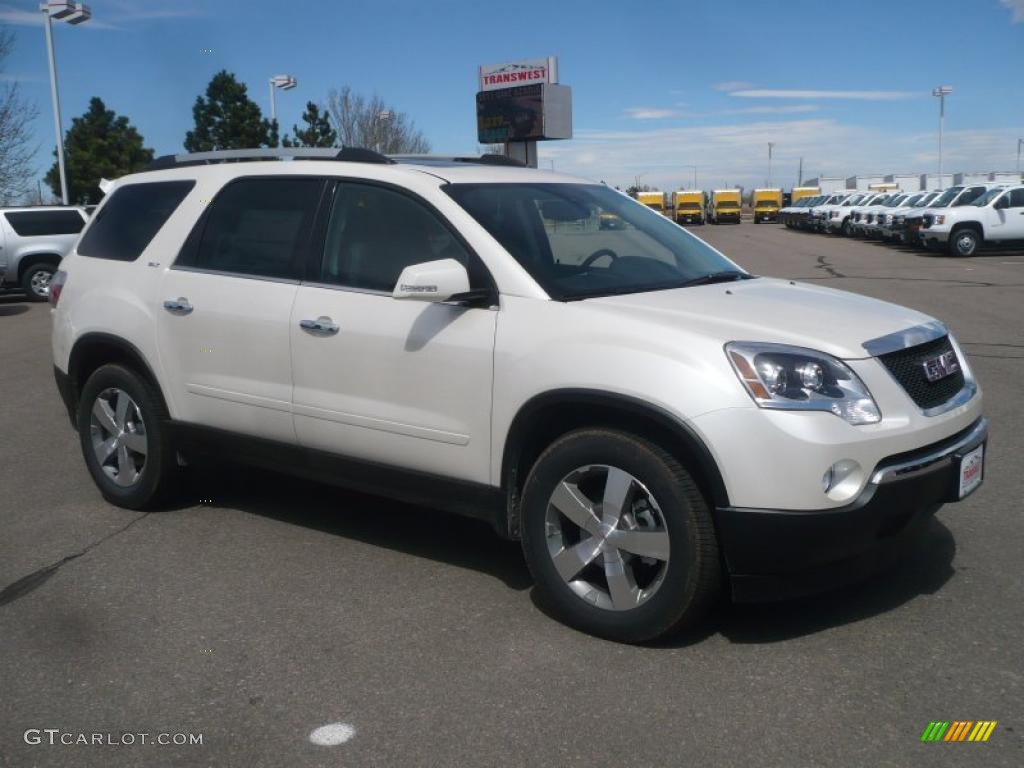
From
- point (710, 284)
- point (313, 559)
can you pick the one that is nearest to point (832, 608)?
point (710, 284)

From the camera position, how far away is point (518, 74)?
48781mm

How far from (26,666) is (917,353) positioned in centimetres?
358

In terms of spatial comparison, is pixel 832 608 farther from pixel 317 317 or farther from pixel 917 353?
pixel 317 317

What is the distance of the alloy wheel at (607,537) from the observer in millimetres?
3840

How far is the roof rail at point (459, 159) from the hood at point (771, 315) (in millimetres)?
1595

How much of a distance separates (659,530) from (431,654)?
0.97 m

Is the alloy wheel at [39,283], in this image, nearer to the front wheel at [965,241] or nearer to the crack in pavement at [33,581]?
the crack in pavement at [33,581]

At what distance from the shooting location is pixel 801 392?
3.64 m

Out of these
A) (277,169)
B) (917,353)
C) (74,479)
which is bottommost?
(74,479)

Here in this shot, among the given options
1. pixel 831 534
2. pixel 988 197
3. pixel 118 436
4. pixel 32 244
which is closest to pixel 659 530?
pixel 831 534

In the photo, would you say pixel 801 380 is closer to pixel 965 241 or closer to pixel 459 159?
pixel 459 159

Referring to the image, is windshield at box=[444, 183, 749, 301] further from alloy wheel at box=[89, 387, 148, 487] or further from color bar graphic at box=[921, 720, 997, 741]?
alloy wheel at box=[89, 387, 148, 487]

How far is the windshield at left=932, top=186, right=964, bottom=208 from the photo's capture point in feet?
97.5

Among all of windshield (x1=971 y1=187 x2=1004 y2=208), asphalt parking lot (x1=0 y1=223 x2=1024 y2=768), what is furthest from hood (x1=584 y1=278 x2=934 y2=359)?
windshield (x1=971 y1=187 x2=1004 y2=208)
